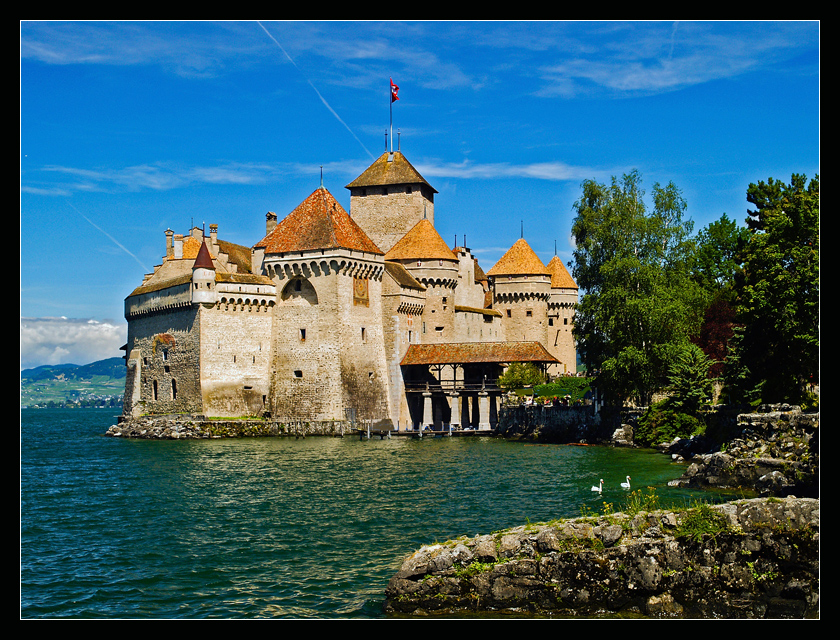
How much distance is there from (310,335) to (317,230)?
6.52 metres

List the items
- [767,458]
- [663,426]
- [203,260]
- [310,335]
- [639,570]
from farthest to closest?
1. [310,335]
2. [203,260]
3. [663,426]
4. [767,458]
5. [639,570]

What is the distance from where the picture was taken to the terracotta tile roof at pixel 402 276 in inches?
2311

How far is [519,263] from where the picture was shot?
234 ft

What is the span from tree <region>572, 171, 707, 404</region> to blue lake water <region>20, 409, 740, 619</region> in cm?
459

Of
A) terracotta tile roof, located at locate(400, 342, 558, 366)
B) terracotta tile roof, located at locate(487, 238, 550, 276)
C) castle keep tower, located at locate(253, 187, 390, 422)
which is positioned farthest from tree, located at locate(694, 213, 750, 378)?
castle keep tower, located at locate(253, 187, 390, 422)

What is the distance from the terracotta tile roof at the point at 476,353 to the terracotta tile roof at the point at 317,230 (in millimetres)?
7255

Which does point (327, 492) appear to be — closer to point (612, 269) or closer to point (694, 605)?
point (694, 605)

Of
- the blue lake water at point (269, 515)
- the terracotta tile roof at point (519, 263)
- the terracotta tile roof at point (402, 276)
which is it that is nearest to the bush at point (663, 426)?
the blue lake water at point (269, 515)

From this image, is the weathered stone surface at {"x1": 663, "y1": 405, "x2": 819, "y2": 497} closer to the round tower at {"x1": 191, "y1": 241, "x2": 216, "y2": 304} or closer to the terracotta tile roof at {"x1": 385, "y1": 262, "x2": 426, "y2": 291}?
the terracotta tile roof at {"x1": 385, "y1": 262, "x2": 426, "y2": 291}

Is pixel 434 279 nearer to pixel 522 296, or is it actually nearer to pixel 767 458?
pixel 522 296

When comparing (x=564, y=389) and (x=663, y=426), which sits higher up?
(x=564, y=389)

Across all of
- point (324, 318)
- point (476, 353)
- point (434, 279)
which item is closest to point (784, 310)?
point (476, 353)

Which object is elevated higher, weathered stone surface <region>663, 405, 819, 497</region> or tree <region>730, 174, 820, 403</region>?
tree <region>730, 174, 820, 403</region>

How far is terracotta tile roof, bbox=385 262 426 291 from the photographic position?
193 ft
